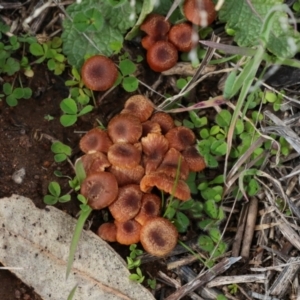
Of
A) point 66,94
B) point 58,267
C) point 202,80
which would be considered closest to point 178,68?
point 202,80

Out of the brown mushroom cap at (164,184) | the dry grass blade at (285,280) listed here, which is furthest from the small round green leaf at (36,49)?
the dry grass blade at (285,280)

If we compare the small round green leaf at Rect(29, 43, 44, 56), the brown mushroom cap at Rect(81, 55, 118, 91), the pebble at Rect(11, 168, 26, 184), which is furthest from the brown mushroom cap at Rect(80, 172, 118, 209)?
the small round green leaf at Rect(29, 43, 44, 56)

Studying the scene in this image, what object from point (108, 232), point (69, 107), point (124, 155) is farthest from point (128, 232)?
point (69, 107)

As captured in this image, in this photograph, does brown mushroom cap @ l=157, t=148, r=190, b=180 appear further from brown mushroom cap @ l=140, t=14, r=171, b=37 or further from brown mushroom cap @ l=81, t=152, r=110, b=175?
brown mushroom cap @ l=140, t=14, r=171, b=37

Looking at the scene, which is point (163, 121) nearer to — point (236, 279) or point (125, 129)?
point (125, 129)

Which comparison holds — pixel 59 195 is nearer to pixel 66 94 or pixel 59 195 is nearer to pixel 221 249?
pixel 66 94

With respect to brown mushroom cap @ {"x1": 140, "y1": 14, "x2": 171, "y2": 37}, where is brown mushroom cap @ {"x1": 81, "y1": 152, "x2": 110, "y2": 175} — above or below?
below

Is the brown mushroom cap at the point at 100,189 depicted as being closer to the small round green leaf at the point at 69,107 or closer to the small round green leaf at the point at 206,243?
the small round green leaf at the point at 69,107
